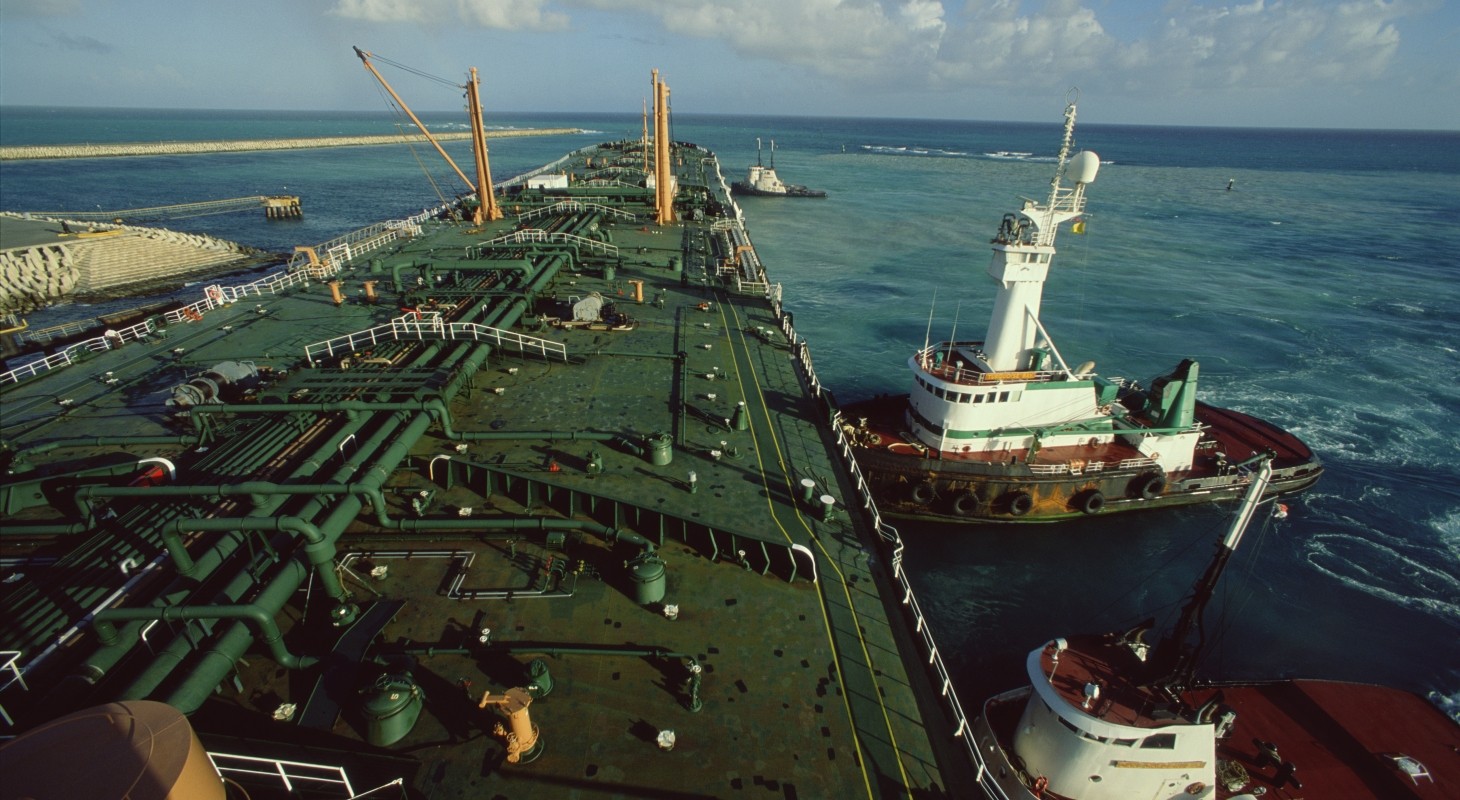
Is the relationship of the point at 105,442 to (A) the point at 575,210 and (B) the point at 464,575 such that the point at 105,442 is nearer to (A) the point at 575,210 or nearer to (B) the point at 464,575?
(B) the point at 464,575

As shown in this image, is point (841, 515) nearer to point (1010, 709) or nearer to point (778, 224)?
point (1010, 709)

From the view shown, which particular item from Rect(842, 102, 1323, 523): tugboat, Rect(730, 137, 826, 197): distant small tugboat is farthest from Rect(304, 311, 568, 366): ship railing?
Rect(730, 137, 826, 197): distant small tugboat

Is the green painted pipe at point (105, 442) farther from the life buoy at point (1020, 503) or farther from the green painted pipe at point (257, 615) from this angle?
the life buoy at point (1020, 503)

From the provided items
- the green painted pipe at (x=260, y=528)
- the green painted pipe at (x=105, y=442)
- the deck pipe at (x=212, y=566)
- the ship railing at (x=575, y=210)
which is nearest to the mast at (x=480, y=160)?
the ship railing at (x=575, y=210)

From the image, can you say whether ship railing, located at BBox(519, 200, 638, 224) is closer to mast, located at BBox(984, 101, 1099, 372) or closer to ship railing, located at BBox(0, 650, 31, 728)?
mast, located at BBox(984, 101, 1099, 372)

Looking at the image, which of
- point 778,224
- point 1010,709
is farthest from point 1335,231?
point 1010,709

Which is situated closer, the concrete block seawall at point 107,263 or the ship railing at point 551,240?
the ship railing at point 551,240

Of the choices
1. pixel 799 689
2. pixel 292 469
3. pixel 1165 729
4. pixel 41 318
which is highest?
pixel 292 469
